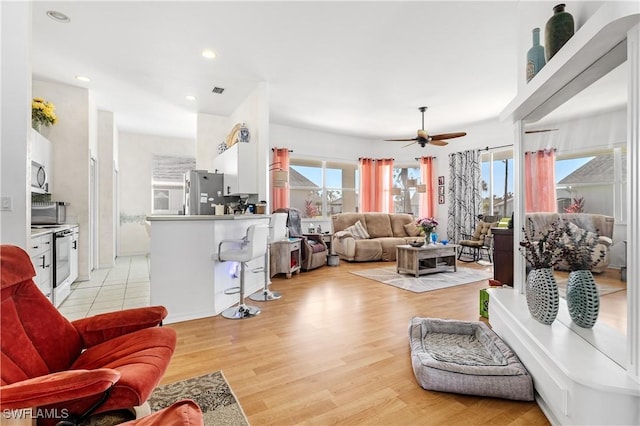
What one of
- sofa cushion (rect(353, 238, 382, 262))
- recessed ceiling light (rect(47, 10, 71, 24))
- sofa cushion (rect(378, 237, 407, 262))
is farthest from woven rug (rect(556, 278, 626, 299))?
recessed ceiling light (rect(47, 10, 71, 24))

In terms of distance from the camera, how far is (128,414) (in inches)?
50.8

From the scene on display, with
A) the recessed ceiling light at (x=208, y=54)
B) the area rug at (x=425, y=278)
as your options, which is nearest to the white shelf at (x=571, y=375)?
the area rug at (x=425, y=278)

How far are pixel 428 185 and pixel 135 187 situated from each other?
7.22 m

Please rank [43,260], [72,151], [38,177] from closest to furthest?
[43,260] → [38,177] → [72,151]

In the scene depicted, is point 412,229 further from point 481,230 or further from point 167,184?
point 167,184

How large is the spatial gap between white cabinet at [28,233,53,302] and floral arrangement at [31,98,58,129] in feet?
5.97

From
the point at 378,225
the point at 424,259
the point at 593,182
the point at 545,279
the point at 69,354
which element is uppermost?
the point at 593,182

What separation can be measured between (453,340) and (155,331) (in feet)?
6.94

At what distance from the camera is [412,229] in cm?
732

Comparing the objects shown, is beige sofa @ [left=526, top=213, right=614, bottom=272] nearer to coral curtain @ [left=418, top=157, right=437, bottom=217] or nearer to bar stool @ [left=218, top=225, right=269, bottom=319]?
bar stool @ [left=218, top=225, right=269, bottom=319]

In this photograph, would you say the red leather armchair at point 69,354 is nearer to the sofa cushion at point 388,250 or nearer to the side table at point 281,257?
the side table at point 281,257

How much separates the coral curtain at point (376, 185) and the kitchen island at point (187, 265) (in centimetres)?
501

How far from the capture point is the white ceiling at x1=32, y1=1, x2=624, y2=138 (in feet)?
9.40

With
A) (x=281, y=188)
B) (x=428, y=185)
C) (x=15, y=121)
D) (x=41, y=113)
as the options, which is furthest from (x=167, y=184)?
(x=428, y=185)
